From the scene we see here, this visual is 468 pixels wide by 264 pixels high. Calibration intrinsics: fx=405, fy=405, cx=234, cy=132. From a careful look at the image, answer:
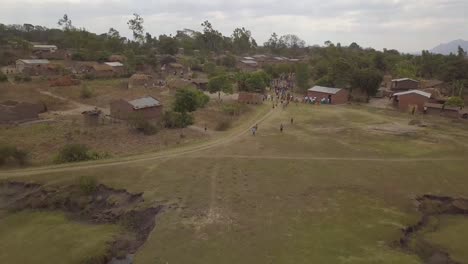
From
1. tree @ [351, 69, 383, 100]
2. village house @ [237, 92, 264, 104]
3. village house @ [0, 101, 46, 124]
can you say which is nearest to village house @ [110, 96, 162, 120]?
village house @ [0, 101, 46, 124]

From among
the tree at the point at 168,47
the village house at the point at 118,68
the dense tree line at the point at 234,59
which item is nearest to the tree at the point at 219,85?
the dense tree line at the point at 234,59

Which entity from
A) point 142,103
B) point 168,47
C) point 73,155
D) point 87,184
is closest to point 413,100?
point 142,103

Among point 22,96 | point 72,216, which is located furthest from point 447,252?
point 22,96

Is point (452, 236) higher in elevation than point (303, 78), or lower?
lower

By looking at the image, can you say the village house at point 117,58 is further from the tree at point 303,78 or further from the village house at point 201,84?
the tree at point 303,78

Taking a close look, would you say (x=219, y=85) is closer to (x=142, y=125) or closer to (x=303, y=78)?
(x=303, y=78)

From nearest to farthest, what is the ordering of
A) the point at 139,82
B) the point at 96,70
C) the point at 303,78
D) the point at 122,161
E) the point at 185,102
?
the point at 122,161 < the point at 185,102 < the point at 303,78 < the point at 139,82 < the point at 96,70

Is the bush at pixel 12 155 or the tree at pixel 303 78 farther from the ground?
the tree at pixel 303 78
